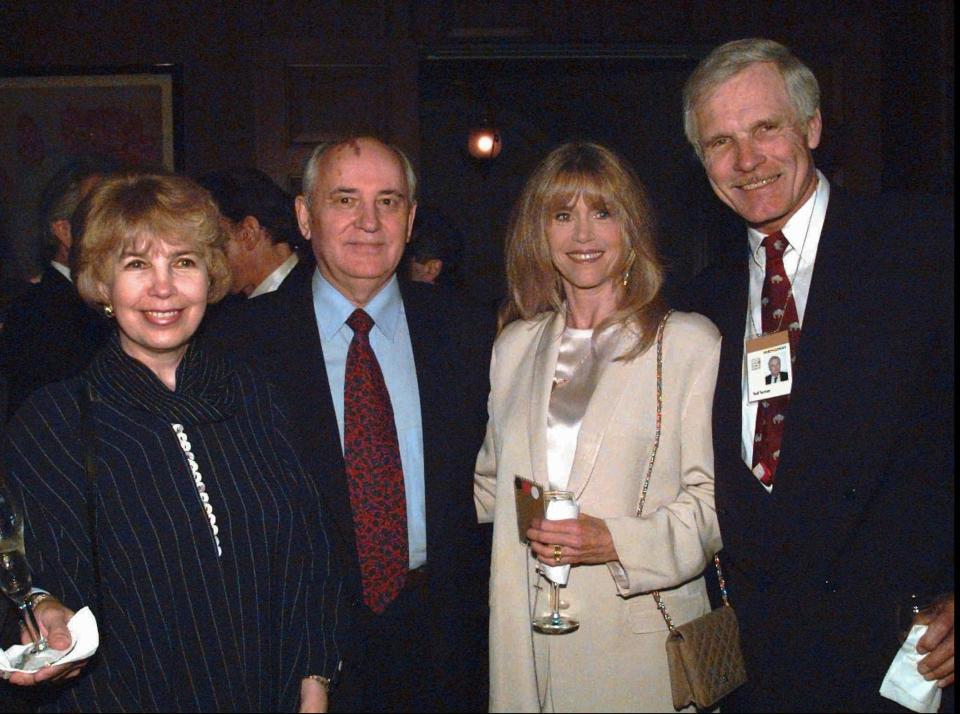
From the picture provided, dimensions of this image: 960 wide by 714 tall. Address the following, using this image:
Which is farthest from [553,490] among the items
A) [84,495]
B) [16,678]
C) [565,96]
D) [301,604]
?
[565,96]

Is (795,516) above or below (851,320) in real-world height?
below

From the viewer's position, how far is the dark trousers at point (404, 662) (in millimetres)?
2502

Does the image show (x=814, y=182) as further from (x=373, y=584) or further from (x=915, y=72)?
(x=915, y=72)

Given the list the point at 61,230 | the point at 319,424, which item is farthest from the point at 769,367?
the point at 61,230

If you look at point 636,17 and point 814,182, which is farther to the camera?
point 636,17

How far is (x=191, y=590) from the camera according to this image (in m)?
2.04

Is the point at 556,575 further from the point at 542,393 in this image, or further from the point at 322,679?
the point at 322,679

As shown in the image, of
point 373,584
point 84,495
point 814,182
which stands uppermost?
point 814,182

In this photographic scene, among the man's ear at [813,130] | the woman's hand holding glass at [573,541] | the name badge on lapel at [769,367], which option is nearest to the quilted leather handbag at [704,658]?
the woman's hand holding glass at [573,541]

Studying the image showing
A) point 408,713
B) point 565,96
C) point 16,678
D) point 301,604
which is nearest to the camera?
point 16,678

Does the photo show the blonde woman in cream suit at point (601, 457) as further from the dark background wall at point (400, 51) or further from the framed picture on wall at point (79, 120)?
the framed picture on wall at point (79, 120)

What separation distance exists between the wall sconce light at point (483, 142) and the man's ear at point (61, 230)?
21.6 feet

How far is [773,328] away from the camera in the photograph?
2.42 metres

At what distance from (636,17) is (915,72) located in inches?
64.5
